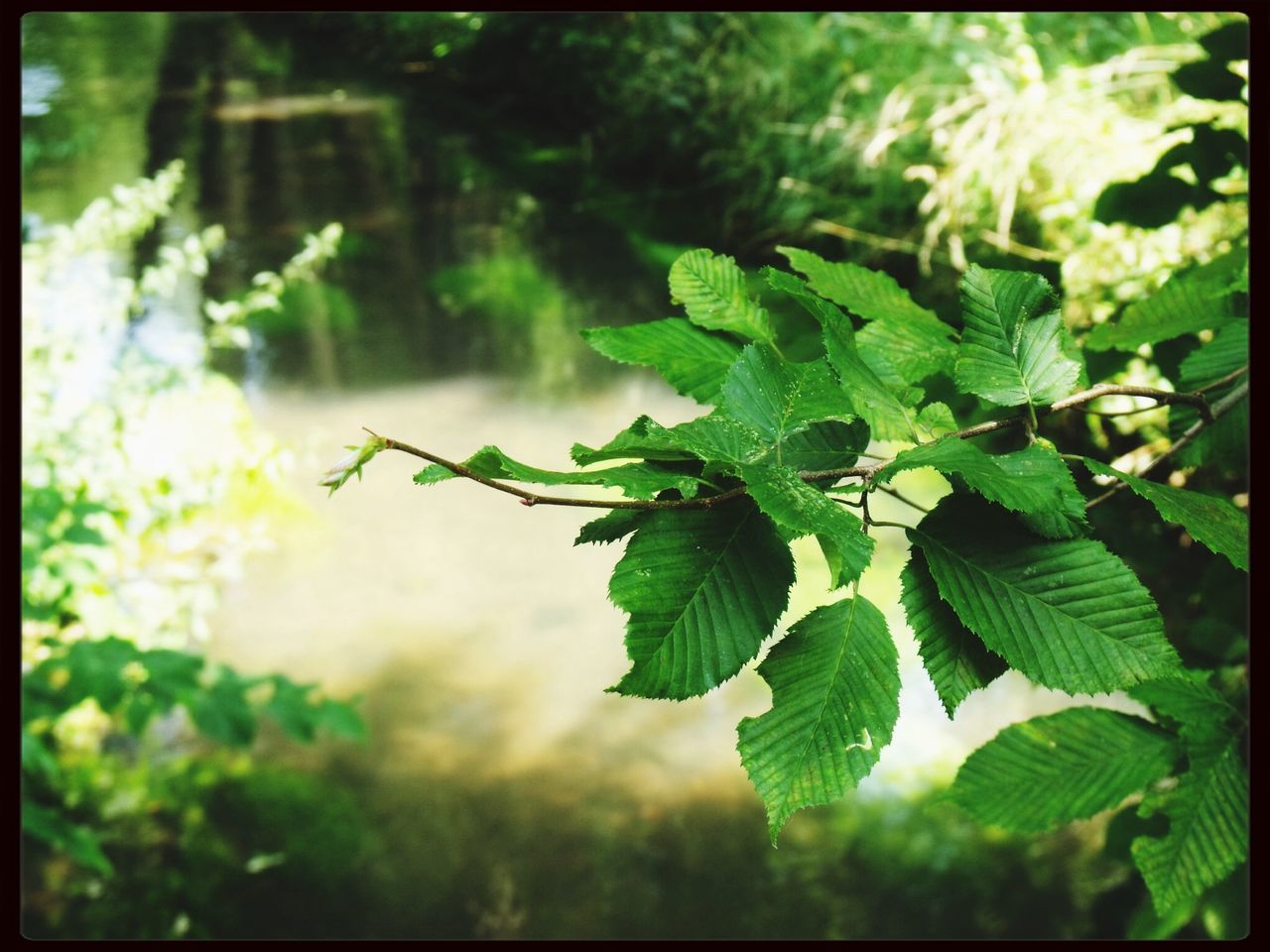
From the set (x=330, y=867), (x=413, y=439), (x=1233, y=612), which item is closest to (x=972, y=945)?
(x=1233, y=612)

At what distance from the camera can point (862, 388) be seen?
0.50m

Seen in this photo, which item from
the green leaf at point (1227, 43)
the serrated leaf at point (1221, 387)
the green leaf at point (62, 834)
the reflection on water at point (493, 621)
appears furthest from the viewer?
the reflection on water at point (493, 621)

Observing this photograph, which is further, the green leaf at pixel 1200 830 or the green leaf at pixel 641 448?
the green leaf at pixel 1200 830

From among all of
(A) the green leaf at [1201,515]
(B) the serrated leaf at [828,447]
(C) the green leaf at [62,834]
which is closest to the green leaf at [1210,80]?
(A) the green leaf at [1201,515]

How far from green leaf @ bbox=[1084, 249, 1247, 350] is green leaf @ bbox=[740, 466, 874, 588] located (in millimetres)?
453

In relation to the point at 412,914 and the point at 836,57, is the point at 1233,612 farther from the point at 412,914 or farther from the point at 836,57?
the point at 836,57

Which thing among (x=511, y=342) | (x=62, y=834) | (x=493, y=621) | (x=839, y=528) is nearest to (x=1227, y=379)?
(x=839, y=528)

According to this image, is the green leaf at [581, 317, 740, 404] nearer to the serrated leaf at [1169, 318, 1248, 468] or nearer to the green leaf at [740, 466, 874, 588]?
the green leaf at [740, 466, 874, 588]

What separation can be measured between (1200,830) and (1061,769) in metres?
0.10

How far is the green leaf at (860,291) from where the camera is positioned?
62 cm

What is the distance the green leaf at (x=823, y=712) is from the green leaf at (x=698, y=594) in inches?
1.4

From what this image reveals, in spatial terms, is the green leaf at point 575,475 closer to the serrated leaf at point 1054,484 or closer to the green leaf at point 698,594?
the green leaf at point 698,594

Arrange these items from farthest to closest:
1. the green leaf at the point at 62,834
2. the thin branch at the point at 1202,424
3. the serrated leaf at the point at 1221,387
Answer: the green leaf at the point at 62,834, the serrated leaf at the point at 1221,387, the thin branch at the point at 1202,424

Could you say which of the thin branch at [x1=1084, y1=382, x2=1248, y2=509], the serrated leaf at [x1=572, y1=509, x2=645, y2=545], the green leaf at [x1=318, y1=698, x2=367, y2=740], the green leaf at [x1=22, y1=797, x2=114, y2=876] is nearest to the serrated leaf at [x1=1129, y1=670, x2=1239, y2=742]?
the thin branch at [x1=1084, y1=382, x2=1248, y2=509]
